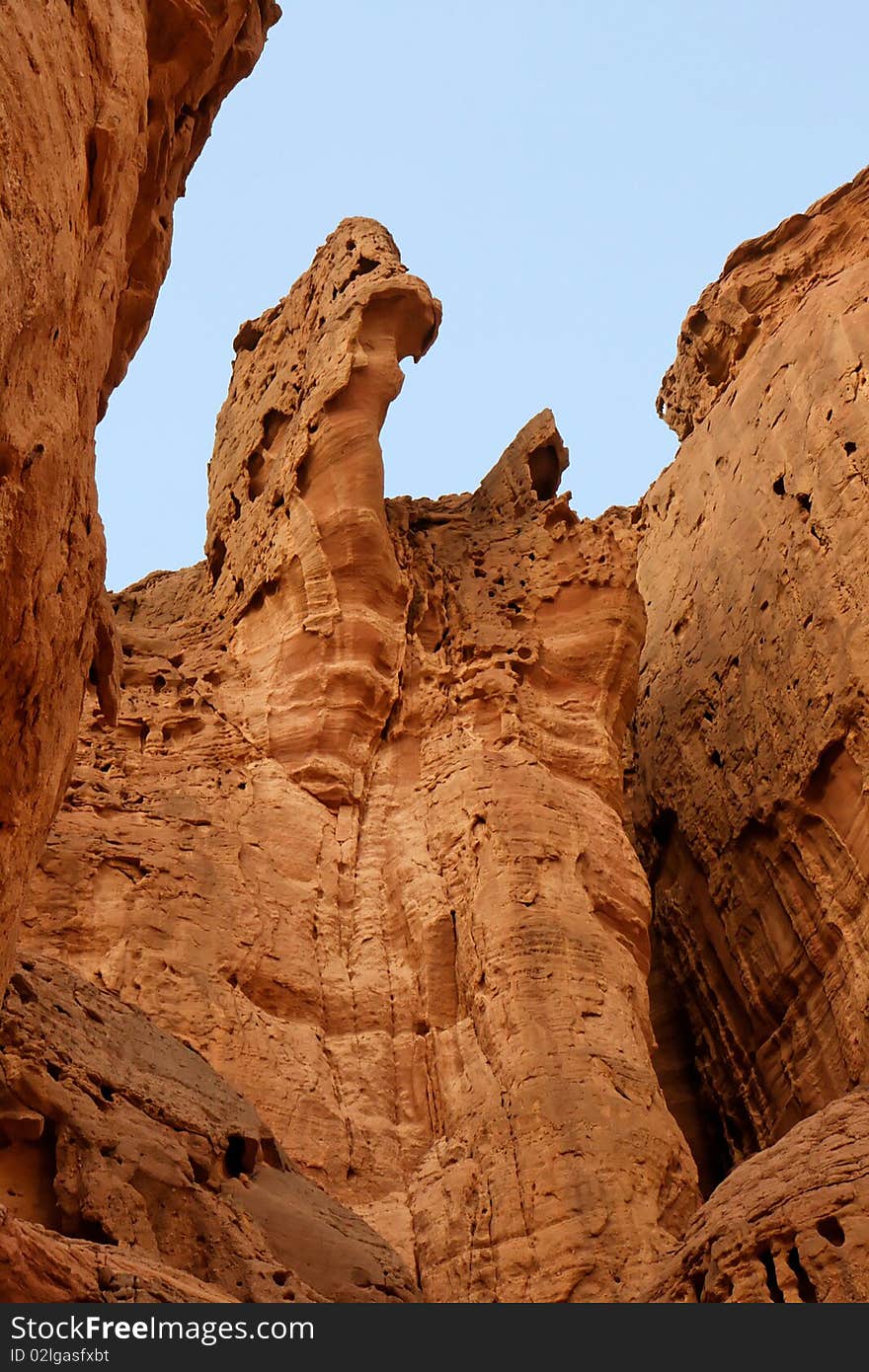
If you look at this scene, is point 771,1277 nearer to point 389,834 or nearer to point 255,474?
point 389,834

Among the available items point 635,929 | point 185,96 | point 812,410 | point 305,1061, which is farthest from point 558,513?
point 185,96

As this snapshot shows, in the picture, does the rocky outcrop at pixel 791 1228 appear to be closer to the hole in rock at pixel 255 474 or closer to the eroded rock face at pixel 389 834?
the eroded rock face at pixel 389 834

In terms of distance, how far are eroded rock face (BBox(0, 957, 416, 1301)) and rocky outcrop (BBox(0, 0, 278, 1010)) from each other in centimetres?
145

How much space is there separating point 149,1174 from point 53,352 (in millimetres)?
4167

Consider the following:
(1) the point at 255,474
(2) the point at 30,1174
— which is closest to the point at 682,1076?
(1) the point at 255,474

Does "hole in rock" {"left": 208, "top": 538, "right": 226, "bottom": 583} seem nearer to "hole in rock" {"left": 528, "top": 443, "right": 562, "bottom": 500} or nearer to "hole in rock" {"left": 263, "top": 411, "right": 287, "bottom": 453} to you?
"hole in rock" {"left": 263, "top": 411, "right": 287, "bottom": 453}

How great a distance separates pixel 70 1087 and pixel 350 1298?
1.82 meters

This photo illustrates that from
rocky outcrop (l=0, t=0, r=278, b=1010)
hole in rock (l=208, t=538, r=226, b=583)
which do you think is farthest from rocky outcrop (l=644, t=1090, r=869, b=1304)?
hole in rock (l=208, t=538, r=226, b=583)

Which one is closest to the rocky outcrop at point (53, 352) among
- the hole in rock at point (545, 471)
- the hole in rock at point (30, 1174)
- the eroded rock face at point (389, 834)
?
the hole in rock at point (30, 1174)

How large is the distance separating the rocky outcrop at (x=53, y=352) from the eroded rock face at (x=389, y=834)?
510 cm

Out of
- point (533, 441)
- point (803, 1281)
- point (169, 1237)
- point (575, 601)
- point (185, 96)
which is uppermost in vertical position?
point (533, 441)

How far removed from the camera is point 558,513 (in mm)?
19359

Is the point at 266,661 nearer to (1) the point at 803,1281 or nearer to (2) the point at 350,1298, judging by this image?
(2) the point at 350,1298

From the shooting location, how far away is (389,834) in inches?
617
